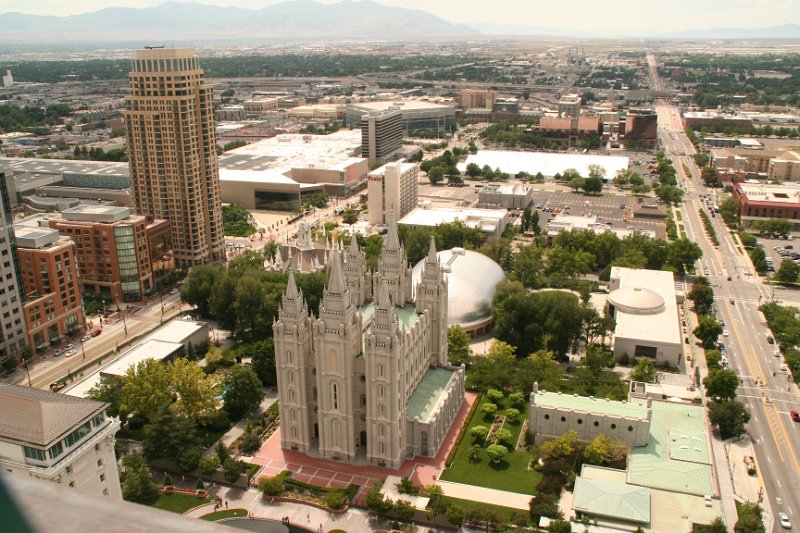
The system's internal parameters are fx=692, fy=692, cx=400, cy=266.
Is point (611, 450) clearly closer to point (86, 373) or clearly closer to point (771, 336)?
point (771, 336)

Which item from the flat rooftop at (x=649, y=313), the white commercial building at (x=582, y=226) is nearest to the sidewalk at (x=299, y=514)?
the flat rooftop at (x=649, y=313)

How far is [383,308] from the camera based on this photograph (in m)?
52.2

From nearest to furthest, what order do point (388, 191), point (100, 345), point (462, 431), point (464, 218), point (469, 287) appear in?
point (462, 431)
point (100, 345)
point (469, 287)
point (464, 218)
point (388, 191)

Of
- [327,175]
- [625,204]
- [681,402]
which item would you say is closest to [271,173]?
[327,175]

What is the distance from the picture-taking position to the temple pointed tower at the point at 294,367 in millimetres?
55031

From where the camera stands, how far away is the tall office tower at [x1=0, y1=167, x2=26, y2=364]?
7231 centimetres

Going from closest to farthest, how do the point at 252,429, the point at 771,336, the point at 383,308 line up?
1. the point at 383,308
2. the point at 252,429
3. the point at 771,336

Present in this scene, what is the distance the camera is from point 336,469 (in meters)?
55.4

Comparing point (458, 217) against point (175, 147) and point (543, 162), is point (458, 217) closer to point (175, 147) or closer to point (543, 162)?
point (175, 147)

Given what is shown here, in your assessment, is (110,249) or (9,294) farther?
(110,249)

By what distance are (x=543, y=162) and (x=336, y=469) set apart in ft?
435

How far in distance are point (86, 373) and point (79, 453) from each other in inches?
1252

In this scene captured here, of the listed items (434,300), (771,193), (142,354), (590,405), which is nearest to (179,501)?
(142,354)

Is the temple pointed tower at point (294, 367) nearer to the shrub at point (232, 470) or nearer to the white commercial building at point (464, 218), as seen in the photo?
the shrub at point (232, 470)
